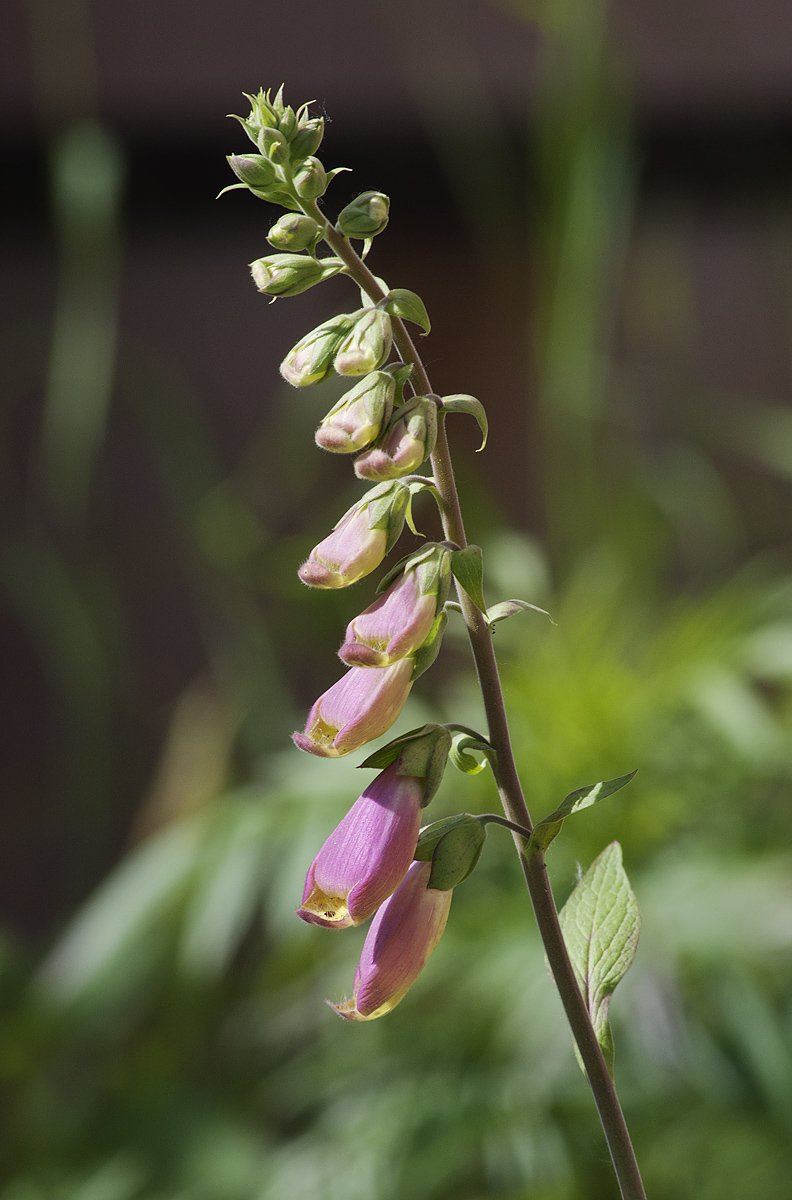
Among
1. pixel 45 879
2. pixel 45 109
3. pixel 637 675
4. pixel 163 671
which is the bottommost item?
pixel 45 879

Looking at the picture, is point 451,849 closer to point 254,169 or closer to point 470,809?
point 254,169

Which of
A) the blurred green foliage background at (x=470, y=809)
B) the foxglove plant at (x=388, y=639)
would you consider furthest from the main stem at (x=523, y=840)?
the blurred green foliage background at (x=470, y=809)

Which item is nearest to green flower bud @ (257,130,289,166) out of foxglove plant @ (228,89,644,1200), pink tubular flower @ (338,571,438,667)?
foxglove plant @ (228,89,644,1200)

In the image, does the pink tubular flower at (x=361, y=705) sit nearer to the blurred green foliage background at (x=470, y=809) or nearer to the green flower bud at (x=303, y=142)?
the green flower bud at (x=303, y=142)

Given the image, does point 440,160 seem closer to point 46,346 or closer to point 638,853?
point 46,346

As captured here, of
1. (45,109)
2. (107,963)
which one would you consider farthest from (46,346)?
(107,963)

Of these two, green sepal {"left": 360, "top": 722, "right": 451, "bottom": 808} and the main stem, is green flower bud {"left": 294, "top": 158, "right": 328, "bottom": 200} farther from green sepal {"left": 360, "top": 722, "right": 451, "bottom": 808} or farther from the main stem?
green sepal {"left": 360, "top": 722, "right": 451, "bottom": 808}
